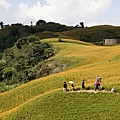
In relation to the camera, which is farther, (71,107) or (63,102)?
(63,102)

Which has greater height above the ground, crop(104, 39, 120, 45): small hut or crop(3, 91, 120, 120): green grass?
crop(104, 39, 120, 45): small hut

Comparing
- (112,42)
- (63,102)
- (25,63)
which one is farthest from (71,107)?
(112,42)

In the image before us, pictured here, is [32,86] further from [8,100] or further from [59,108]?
[59,108]

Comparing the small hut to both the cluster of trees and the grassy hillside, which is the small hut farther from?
the grassy hillside

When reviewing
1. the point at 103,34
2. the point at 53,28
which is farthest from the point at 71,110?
the point at 53,28

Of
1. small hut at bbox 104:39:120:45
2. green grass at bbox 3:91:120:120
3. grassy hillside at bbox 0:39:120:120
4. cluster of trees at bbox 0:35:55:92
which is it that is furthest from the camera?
small hut at bbox 104:39:120:45

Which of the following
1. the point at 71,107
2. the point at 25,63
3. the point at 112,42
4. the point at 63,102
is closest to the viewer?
the point at 71,107

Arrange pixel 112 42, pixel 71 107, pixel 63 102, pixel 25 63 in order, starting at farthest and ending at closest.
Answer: pixel 112 42 → pixel 25 63 → pixel 63 102 → pixel 71 107

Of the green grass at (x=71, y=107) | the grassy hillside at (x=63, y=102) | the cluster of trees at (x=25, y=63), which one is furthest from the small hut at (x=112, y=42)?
the green grass at (x=71, y=107)

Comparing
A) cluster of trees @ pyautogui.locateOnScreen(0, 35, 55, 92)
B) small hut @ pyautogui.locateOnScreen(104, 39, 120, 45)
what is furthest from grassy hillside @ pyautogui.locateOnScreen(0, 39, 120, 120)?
small hut @ pyautogui.locateOnScreen(104, 39, 120, 45)

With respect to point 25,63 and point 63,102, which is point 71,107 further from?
point 25,63

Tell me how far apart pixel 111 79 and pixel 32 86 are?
10.0 meters

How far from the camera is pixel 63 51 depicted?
228ft

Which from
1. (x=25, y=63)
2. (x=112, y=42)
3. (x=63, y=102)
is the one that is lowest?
(x=25, y=63)
